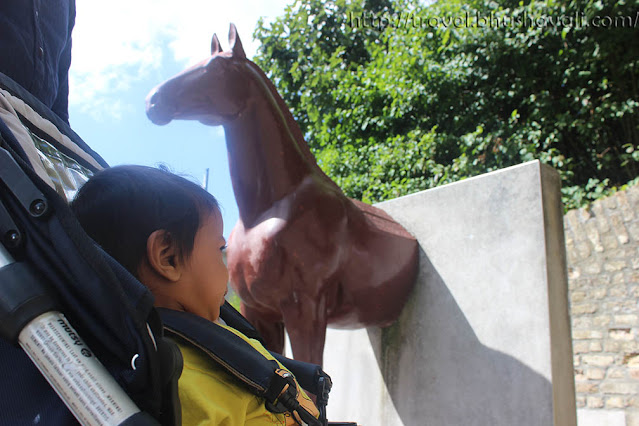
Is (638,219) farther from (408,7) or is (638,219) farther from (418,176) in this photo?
(408,7)

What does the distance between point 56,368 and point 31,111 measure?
24.7 inches

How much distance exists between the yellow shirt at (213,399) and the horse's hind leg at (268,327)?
146cm

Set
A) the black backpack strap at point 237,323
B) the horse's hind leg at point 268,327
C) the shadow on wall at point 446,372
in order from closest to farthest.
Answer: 1. the black backpack strap at point 237,323
2. the shadow on wall at point 446,372
3. the horse's hind leg at point 268,327

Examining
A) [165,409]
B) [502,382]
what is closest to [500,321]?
[502,382]

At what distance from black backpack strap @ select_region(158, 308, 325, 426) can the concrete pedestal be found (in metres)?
1.46

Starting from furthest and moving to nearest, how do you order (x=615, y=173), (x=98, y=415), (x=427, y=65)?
(x=427, y=65) → (x=615, y=173) → (x=98, y=415)

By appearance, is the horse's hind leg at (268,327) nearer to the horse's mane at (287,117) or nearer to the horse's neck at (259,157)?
the horse's neck at (259,157)

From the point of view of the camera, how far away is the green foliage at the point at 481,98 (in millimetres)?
5680

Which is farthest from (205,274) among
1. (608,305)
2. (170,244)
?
(608,305)

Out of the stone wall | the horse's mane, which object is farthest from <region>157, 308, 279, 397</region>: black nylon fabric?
the stone wall

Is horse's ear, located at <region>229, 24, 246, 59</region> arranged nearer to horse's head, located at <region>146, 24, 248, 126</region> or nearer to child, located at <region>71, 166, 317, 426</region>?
horse's head, located at <region>146, 24, 248, 126</region>

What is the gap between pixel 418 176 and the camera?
19.6 ft

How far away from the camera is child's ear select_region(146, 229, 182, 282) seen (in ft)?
2.36

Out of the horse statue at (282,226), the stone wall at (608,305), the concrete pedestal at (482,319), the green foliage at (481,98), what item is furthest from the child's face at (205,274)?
the green foliage at (481,98)
